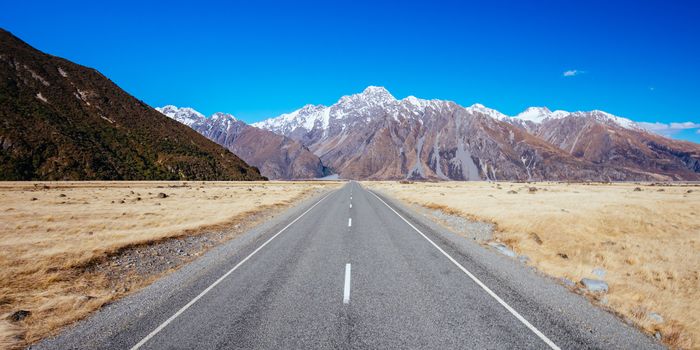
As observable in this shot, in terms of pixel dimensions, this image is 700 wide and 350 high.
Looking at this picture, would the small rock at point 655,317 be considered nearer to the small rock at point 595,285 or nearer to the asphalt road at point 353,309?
the asphalt road at point 353,309

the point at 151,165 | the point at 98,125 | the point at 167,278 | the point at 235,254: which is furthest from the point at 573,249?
the point at 98,125

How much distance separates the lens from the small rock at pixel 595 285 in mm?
8898

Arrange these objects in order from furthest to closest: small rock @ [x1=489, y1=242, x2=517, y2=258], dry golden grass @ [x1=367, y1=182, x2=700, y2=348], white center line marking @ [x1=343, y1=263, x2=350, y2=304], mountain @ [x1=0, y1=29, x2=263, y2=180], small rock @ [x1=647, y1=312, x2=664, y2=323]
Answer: mountain @ [x1=0, y1=29, x2=263, y2=180] < small rock @ [x1=489, y1=242, x2=517, y2=258] < dry golden grass @ [x1=367, y1=182, x2=700, y2=348] < white center line marking @ [x1=343, y1=263, x2=350, y2=304] < small rock @ [x1=647, y1=312, x2=664, y2=323]

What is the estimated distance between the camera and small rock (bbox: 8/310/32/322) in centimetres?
683

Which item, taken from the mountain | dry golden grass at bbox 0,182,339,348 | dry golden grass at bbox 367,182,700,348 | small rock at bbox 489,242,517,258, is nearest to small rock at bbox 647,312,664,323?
dry golden grass at bbox 367,182,700,348

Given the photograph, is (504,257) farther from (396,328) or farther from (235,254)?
(235,254)

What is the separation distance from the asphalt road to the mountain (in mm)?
104758

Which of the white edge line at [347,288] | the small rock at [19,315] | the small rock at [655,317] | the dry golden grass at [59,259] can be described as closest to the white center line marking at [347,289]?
the white edge line at [347,288]

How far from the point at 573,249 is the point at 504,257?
5092 millimetres

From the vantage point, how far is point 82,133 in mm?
100188

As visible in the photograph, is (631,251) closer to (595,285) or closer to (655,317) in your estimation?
(595,285)

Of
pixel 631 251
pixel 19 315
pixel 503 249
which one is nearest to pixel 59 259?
pixel 19 315

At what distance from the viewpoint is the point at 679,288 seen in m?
10.1

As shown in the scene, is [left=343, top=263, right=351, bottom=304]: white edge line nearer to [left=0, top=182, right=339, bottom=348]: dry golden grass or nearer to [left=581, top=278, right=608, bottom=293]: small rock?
[left=0, top=182, right=339, bottom=348]: dry golden grass
